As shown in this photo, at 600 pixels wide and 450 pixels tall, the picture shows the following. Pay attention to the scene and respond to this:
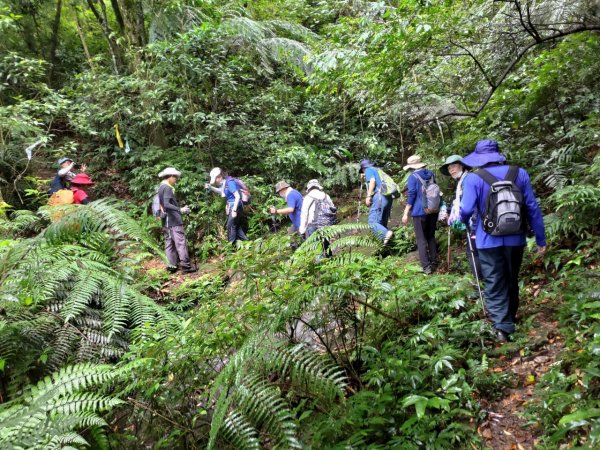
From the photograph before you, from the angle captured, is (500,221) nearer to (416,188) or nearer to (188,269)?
(416,188)

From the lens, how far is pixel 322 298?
287 centimetres

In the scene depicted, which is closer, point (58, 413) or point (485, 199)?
point (58, 413)

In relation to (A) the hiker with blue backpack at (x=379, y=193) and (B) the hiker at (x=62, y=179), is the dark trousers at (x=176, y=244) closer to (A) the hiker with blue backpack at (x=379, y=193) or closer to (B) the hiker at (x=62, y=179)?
(B) the hiker at (x=62, y=179)

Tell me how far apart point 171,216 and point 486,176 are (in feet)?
18.2

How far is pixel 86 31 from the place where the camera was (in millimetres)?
13930

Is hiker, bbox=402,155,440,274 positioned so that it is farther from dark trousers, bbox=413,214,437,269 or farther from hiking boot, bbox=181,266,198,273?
hiking boot, bbox=181,266,198,273

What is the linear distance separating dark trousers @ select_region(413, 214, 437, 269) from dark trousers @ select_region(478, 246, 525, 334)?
2.07 metres

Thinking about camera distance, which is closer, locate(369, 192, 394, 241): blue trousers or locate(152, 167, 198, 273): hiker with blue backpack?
locate(369, 192, 394, 241): blue trousers

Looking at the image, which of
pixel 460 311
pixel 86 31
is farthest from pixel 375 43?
pixel 86 31

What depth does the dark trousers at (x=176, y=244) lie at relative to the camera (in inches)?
295

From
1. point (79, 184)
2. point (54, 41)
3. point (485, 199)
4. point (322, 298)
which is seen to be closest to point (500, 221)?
point (485, 199)

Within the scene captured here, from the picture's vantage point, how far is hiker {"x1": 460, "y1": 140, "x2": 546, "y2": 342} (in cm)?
339

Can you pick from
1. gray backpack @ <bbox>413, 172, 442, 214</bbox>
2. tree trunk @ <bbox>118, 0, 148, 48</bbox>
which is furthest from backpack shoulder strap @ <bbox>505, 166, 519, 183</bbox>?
tree trunk @ <bbox>118, 0, 148, 48</bbox>

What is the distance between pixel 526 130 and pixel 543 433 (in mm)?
5758
